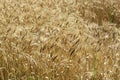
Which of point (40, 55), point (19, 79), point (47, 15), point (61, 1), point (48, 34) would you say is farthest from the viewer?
point (61, 1)

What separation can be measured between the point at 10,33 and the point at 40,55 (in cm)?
38

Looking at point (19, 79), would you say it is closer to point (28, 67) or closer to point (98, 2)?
point (28, 67)

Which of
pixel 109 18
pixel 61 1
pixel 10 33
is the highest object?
pixel 10 33

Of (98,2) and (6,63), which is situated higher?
(6,63)

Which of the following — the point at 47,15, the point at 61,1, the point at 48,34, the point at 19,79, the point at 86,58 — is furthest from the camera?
the point at 61,1

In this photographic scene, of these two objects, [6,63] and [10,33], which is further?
[10,33]

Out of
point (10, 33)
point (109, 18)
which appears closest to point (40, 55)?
point (10, 33)

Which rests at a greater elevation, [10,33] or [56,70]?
[10,33]

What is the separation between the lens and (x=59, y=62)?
8.83 ft

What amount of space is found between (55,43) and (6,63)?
1.72ft

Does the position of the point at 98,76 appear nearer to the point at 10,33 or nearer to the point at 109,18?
the point at 10,33

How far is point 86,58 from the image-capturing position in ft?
9.43

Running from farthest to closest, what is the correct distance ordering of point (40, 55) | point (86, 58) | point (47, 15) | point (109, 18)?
point (109, 18) → point (47, 15) → point (86, 58) → point (40, 55)

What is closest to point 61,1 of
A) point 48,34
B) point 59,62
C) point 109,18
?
point 109,18
